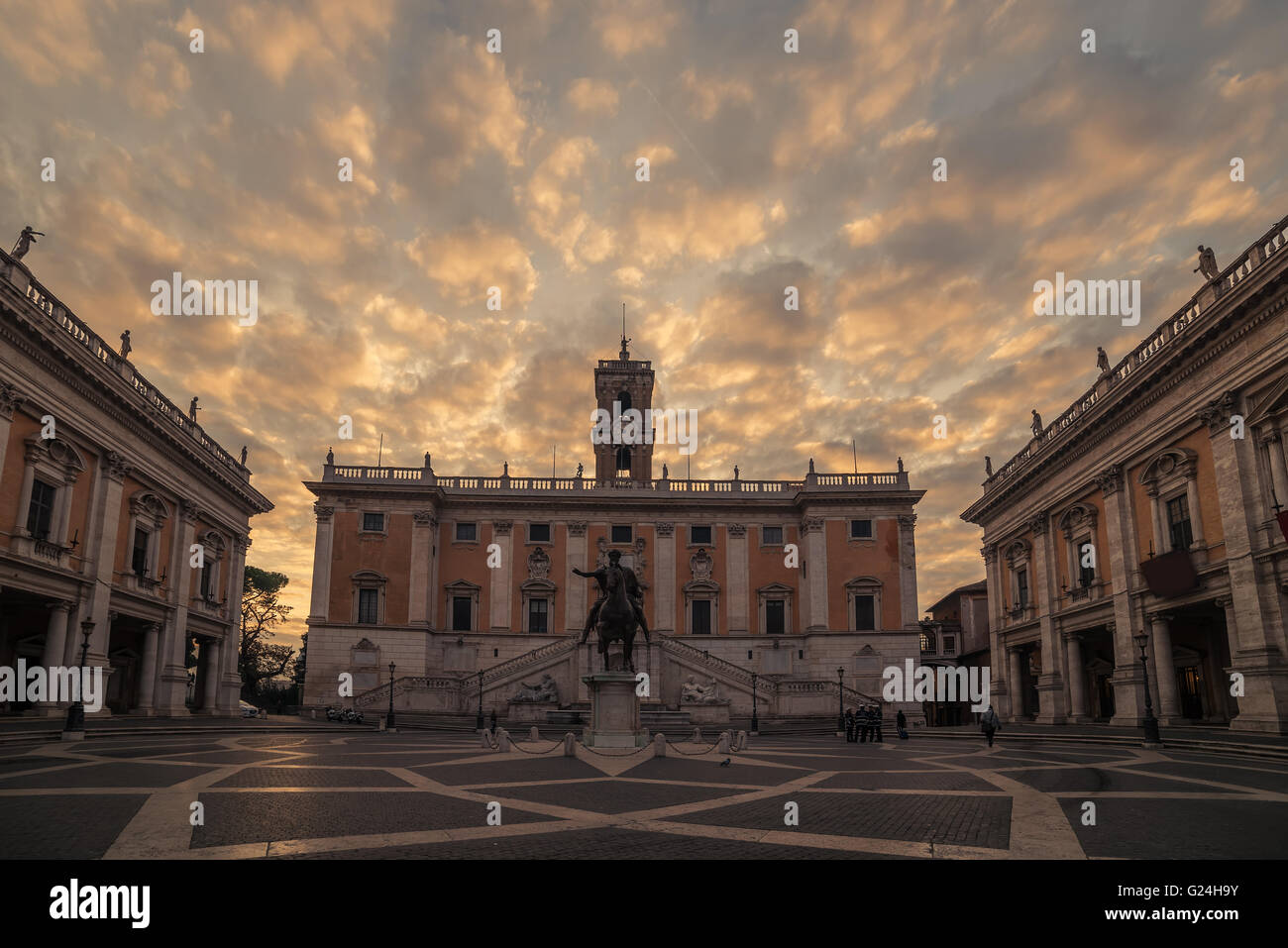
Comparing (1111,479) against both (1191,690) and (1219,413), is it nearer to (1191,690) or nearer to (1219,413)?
(1219,413)

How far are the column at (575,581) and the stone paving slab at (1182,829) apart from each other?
39349 mm

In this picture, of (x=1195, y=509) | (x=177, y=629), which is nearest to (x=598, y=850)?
(x=1195, y=509)

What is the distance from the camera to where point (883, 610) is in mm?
49531

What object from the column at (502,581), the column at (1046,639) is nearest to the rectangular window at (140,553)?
the column at (502,581)

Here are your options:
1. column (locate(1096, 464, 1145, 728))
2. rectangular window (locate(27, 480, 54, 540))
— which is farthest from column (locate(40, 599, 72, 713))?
column (locate(1096, 464, 1145, 728))

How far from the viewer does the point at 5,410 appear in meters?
23.5

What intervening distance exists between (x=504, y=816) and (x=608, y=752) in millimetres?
9197

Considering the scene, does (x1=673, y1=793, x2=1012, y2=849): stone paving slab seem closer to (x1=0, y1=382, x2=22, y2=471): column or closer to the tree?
(x1=0, y1=382, x2=22, y2=471): column

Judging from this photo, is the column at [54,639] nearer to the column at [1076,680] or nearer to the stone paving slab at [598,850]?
the stone paving slab at [598,850]

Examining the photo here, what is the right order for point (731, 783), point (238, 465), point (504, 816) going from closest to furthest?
point (504, 816), point (731, 783), point (238, 465)

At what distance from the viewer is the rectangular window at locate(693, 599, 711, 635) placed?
50375mm

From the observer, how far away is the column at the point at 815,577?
162ft
